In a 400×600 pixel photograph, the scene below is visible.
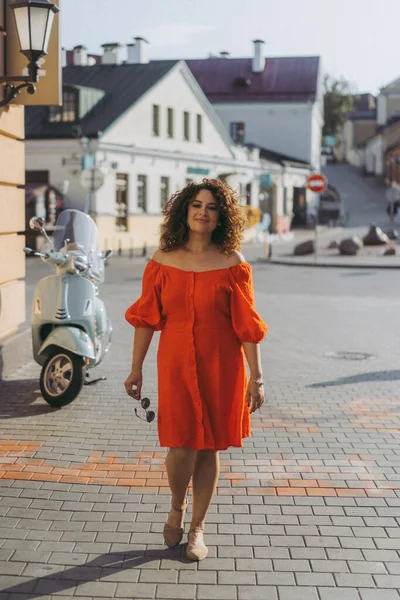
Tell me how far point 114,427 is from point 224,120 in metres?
55.2

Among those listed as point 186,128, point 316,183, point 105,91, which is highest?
point 105,91

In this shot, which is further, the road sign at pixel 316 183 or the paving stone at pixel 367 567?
the road sign at pixel 316 183

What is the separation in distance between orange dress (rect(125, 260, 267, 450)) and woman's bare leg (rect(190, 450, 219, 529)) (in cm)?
14

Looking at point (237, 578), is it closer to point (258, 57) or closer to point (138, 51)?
point (138, 51)

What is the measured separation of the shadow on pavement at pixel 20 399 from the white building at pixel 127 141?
85.9 feet

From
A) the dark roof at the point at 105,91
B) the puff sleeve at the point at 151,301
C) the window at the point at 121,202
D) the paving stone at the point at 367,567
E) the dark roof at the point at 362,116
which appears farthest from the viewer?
the dark roof at the point at 362,116

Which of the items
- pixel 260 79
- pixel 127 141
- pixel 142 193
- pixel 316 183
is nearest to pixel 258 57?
pixel 260 79

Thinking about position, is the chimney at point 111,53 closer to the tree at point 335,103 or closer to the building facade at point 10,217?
the building facade at point 10,217

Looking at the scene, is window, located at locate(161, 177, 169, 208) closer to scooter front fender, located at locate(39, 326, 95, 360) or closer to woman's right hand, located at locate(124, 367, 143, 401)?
scooter front fender, located at locate(39, 326, 95, 360)

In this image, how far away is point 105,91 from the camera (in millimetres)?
40031

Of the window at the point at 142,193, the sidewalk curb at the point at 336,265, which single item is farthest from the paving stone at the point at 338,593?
the window at the point at 142,193

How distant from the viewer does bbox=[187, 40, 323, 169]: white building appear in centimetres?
5953

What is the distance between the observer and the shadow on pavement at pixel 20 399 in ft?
25.2

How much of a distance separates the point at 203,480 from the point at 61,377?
345 cm
